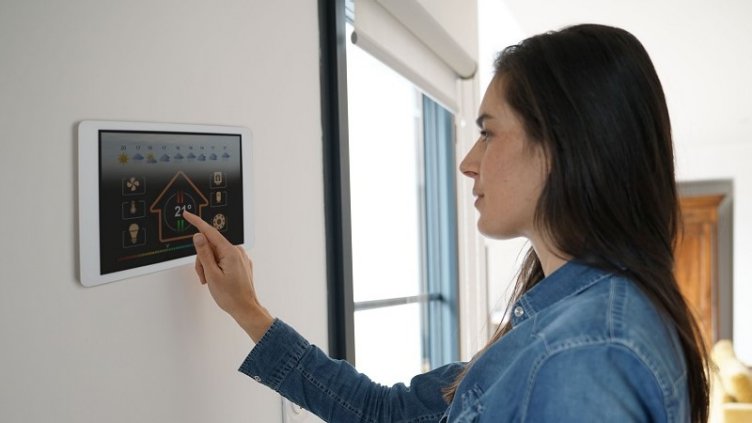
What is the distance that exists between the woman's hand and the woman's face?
319mm

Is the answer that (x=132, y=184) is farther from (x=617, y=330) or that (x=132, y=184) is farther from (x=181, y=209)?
(x=617, y=330)

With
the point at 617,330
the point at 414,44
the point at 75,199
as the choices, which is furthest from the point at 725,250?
the point at 75,199

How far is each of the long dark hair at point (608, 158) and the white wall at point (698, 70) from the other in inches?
34.7

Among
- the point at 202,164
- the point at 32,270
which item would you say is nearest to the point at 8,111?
the point at 32,270

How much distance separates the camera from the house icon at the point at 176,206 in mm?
705

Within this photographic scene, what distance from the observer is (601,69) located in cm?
72

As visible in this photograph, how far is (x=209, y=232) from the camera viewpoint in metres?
0.77

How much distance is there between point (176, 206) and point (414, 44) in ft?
3.86

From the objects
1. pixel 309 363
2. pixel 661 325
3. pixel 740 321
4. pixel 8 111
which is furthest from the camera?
pixel 740 321

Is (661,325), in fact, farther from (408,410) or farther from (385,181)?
(385,181)

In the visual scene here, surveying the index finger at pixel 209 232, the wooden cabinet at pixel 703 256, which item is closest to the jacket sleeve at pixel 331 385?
the index finger at pixel 209 232

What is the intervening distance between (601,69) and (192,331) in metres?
0.59

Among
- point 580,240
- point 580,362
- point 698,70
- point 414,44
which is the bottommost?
point 580,362

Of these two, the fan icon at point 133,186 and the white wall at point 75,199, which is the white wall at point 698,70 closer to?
the white wall at point 75,199
